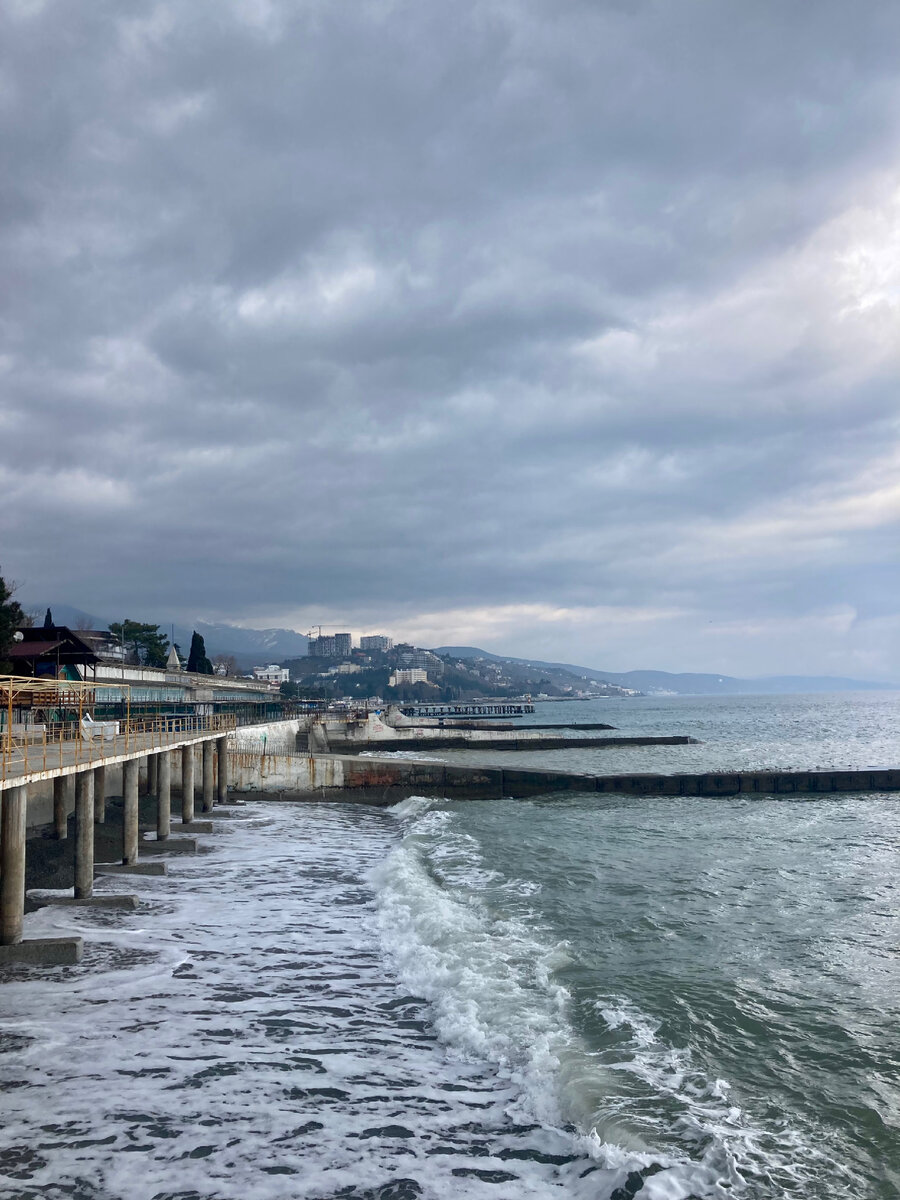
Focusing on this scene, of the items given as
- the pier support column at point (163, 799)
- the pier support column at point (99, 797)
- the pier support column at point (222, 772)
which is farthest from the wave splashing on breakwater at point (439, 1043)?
the pier support column at point (222, 772)

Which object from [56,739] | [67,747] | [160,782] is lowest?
[160,782]

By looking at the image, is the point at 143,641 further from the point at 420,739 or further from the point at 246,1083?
the point at 246,1083

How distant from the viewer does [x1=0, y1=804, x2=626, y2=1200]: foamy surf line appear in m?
7.23

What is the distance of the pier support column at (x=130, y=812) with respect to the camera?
802 inches

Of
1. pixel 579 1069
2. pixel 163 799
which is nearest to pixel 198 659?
pixel 163 799

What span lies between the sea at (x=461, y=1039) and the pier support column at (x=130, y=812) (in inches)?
66.5

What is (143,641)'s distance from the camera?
103188 millimetres

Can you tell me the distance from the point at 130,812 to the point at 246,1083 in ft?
43.6

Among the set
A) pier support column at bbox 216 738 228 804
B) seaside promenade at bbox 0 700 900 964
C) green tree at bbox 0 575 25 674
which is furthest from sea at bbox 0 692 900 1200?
green tree at bbox 0 575 25 674

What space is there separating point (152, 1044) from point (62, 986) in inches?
115

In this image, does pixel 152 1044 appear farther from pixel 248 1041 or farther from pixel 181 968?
pixel 181 968

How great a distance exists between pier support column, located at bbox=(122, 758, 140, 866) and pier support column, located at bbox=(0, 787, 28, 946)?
660 cm

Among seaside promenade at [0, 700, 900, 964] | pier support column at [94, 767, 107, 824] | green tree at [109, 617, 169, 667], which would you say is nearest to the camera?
seaside promenade at [0, 700, 900, 964]

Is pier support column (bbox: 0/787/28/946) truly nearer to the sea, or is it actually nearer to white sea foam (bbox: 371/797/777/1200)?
the sea
